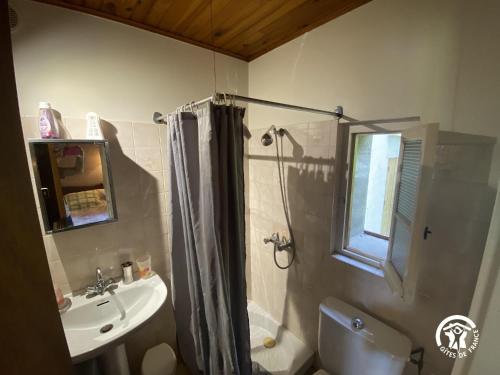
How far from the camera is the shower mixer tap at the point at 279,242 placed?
170cm

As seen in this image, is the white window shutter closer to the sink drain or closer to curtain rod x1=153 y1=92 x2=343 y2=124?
curtain rod x1=153 y1=92 x2=343 y2=124

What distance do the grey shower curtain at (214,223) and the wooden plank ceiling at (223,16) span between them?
678mm

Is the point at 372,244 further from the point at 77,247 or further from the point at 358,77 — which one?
the point at 77,247

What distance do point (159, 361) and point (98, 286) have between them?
0.71 meters

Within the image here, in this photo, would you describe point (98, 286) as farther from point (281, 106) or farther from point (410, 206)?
point (410, 206)

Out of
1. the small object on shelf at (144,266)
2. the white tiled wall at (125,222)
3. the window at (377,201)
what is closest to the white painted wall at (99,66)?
the white tiled wall at (125,222)

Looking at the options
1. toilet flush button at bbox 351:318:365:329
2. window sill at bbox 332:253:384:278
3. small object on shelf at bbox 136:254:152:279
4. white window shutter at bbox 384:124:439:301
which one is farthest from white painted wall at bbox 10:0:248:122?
toilet flush button at bbox 351:318:365:329

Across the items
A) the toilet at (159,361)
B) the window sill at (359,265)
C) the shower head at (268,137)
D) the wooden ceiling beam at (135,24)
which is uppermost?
the wooden ceiling beam at (135,24)

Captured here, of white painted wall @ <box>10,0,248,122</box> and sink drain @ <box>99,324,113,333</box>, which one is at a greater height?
white painted wall @ <box>10,0,248,122</box>

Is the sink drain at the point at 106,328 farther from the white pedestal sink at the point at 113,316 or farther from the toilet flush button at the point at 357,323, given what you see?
the toilet flush button at the point at 357,323

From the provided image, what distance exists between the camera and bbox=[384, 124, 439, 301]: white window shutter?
29.8 inches

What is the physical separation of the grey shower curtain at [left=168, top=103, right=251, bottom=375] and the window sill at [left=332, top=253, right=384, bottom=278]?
71cm

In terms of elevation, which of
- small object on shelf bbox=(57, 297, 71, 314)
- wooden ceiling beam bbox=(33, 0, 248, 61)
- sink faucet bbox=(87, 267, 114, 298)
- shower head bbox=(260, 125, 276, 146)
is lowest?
small object on shelf bbox=(57, 297, 71, 314)

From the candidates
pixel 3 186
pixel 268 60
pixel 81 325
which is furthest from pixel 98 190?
pixel 268 60
